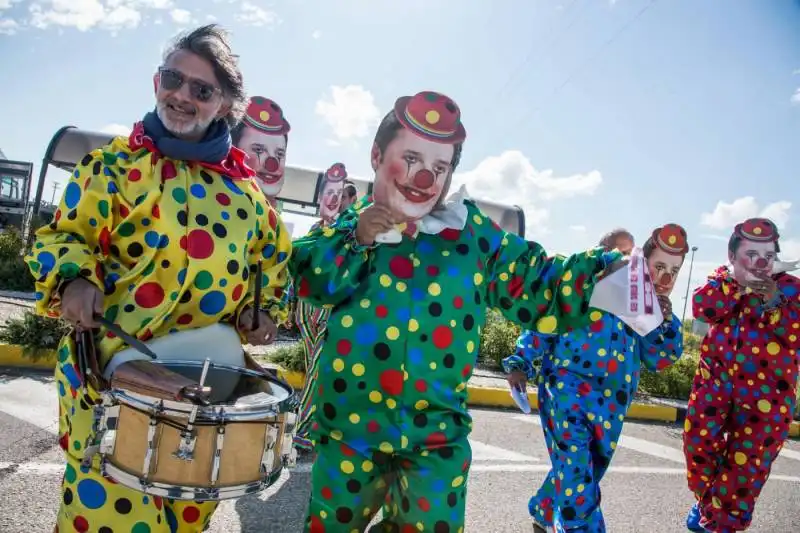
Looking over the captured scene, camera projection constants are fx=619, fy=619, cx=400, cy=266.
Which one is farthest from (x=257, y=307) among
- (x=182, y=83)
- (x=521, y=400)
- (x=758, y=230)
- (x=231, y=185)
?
(x=758, y=230)

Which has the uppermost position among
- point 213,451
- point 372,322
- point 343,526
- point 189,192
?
point 189,192

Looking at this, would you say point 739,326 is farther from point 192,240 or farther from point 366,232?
point 192,240

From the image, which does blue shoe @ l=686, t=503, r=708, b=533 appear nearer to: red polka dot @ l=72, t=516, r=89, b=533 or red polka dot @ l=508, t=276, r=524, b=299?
red polka dot @ l=508, t=276, r=524, b=299

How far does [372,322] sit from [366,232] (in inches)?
12.6

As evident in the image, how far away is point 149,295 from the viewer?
6.30 ft

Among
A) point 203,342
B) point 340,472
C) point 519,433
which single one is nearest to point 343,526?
point 340,472

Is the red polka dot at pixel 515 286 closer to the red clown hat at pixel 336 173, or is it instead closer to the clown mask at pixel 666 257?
the clown mask at pixel 666 257

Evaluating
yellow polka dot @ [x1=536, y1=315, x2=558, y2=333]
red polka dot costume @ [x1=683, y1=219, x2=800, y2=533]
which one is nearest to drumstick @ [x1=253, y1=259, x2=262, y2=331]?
yellow polka dot @ [x1=536, y1=315, x2=558, y2=333]

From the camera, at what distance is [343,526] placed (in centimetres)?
210

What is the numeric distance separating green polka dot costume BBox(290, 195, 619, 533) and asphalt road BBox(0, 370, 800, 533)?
1361 mm

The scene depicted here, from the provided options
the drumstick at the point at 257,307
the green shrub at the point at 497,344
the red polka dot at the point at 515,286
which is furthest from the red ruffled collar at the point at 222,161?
the green shrub at the point at 497,344

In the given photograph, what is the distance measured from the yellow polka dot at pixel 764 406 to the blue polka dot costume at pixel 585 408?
83cm

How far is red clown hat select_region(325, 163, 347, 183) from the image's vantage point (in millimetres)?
5081

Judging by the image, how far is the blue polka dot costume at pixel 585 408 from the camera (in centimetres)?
339
